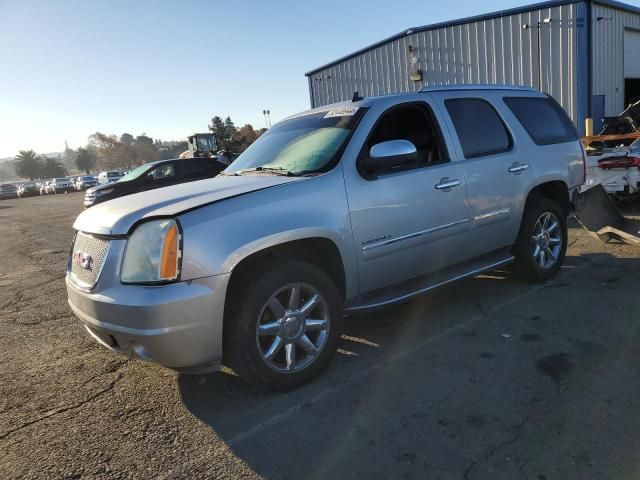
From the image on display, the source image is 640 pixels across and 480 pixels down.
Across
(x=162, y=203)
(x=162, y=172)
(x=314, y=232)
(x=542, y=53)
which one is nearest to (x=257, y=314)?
(x=314, y=232)

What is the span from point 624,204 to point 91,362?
9421mm

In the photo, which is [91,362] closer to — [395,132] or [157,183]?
[395,132]

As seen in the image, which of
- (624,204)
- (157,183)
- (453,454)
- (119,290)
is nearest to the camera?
(453,454)

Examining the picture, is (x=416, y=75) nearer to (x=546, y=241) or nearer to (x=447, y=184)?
(x=546, y=241)

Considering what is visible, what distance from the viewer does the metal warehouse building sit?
14891 mm

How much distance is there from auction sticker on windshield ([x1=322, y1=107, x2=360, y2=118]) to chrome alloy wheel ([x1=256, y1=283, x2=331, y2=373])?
1483mm

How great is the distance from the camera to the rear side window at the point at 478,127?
14.2ft

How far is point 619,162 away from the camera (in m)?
7.93

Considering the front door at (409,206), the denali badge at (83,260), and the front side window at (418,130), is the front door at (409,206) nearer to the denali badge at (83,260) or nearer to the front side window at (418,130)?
the front side window at (418,130)

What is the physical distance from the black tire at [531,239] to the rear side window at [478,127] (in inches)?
27.7

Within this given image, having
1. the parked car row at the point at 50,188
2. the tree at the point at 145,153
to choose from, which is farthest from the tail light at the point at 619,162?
the tree at the point at 145,153

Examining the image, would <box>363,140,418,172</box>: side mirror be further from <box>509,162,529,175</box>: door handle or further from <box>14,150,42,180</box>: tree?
<box>14,150,42,180</box>: tree

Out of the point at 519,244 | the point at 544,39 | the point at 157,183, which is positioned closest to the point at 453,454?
the point at 519,244

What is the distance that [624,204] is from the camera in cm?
935
